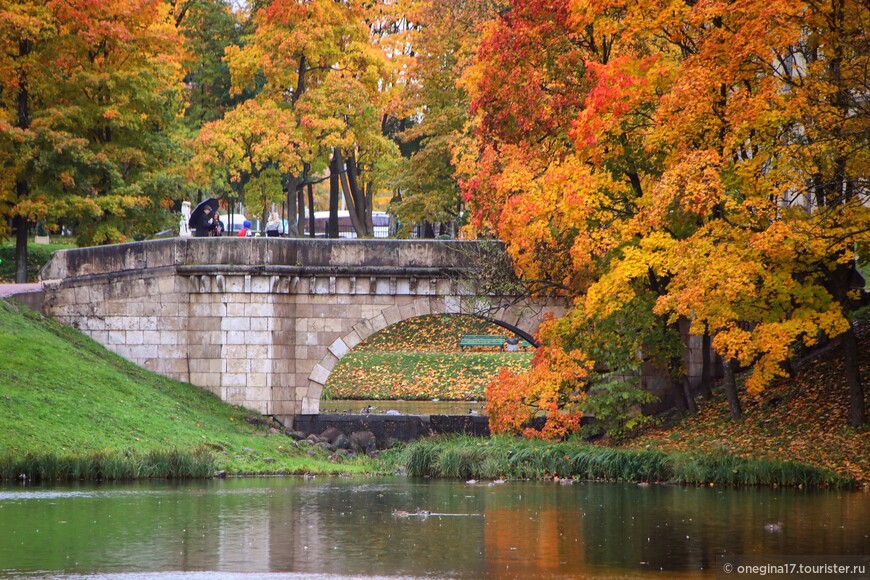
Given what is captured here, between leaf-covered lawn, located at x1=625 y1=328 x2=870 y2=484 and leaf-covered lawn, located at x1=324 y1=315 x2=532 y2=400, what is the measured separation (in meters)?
12.2

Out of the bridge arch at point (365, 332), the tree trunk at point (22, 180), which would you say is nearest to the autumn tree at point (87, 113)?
the tree trunk at point (22, 180)

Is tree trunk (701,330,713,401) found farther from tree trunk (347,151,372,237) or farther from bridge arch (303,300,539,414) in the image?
tree trunk (347,151,372,237)

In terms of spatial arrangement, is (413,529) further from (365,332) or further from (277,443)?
(365,332)

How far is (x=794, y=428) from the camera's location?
23734mm

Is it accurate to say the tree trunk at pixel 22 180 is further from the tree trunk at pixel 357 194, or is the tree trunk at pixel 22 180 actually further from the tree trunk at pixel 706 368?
the tree trunk at pixel 706 368

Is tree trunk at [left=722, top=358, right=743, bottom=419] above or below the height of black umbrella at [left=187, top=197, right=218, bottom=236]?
below

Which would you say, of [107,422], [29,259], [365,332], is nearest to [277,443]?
[365,332]

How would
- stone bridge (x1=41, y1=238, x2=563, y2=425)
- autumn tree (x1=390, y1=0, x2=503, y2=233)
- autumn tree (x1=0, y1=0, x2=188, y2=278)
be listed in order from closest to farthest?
stone bridge (x1=41, y1=238, x2=563, y2=425), autumn tree (x1=0, y1=0, x2=188, y2=278), autumn tree (x1=390, y1=0, x2=503, y2=233)

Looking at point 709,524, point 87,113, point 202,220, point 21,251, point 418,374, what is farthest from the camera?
point 418,374

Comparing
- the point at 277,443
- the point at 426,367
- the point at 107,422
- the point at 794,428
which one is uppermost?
the point at 426,367

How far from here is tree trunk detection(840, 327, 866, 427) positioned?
22797 mm

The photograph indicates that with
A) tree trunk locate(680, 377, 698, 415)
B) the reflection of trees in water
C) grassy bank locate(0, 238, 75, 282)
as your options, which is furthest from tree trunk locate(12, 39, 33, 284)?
the reflection of trees in water

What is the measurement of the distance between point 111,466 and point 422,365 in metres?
19.1

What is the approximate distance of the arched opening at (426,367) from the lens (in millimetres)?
36906
